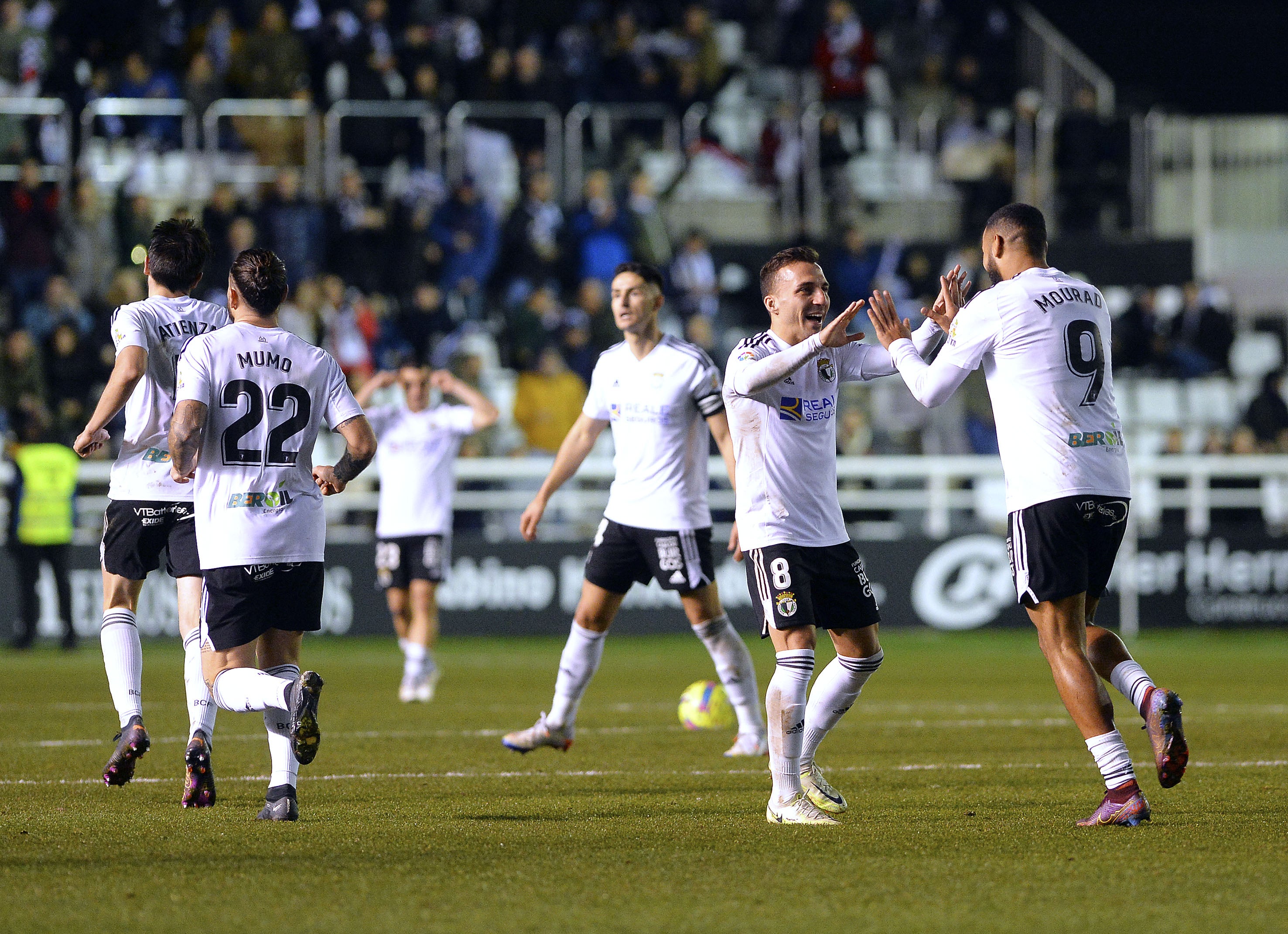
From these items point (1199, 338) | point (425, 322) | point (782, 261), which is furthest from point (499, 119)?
point (782, 261)

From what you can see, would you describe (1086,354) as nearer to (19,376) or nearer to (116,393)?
(116,393)

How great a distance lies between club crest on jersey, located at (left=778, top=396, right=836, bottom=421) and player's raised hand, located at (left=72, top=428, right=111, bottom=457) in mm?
2734

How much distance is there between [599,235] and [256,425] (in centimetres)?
1446

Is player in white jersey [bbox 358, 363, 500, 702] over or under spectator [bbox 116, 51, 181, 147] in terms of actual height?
under

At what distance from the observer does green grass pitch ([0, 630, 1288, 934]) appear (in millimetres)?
5168

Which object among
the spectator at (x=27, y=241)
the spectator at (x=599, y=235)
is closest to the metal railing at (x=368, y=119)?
the spectator at (x=599, y=235)

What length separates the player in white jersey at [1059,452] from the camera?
677 cm

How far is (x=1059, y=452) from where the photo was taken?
6840 millimetres

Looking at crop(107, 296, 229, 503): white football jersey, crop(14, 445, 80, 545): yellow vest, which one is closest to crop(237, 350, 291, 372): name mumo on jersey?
crop(107, 296, 229, 503): white football jersey

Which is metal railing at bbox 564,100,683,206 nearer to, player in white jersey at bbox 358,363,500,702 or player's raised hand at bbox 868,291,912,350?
player in white jersey at bbox 358,363,500,702

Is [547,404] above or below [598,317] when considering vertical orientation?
below

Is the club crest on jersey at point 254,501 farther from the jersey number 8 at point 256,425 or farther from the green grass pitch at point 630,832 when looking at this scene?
the green grass pitch at point 630,832

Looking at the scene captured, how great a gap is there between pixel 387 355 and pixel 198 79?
13.6ft

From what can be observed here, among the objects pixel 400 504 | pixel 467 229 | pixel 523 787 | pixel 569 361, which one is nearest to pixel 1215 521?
pixel 569 361
